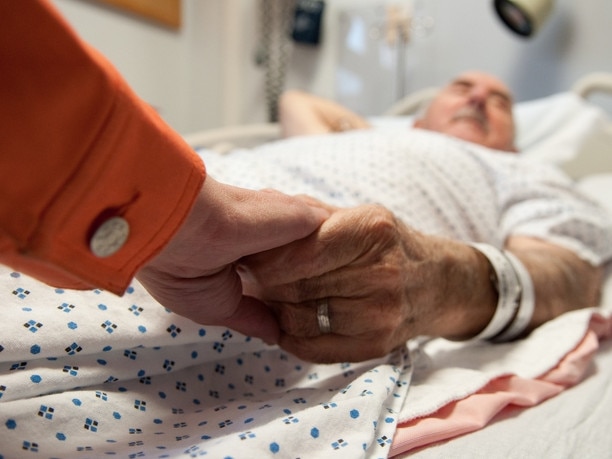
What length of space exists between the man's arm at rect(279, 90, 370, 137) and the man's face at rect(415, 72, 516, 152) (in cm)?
24

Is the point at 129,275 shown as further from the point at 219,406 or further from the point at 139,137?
the point at 219,406

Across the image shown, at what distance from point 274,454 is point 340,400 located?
0.10 m

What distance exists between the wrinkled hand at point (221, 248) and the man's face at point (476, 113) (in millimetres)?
985

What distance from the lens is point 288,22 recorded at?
2.61 m

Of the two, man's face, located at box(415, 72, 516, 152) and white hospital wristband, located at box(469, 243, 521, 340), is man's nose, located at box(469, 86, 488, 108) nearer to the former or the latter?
man's face, located at box(415, 72, 516, 152)

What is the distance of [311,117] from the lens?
63.6 inches

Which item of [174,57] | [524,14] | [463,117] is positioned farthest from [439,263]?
[174,57]

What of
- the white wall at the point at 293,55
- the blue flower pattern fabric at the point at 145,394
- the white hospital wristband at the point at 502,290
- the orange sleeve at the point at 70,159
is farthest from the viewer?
the white wall at the point at 293,55

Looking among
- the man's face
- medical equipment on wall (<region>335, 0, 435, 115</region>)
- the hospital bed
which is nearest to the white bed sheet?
the hospital bed

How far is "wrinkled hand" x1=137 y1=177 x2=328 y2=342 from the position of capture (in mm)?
414

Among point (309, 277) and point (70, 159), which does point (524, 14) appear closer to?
point (309, 277)

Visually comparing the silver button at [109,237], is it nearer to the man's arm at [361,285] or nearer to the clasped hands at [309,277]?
the clasped hands at [309,277]

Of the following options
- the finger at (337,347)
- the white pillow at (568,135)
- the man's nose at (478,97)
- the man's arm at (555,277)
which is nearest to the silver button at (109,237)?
the finger at (337,347)

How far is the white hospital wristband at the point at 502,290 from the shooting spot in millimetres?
724
